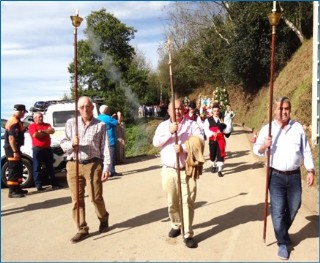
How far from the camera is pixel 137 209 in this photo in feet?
23.8

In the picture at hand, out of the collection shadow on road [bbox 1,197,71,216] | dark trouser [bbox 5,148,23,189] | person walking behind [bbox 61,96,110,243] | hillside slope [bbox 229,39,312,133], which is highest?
hillside slope [bbox 229,39,312,133]

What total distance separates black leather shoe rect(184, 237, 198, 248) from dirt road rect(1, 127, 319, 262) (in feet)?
0.26

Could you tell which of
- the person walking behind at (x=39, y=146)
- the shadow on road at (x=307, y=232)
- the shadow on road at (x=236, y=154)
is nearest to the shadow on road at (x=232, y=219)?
the shadow on road at (x=307, y=232)

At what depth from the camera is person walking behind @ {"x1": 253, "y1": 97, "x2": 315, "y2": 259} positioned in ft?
16.3

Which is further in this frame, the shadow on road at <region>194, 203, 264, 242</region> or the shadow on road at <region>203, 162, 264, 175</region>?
the shadow on road at <region>203, 162, 264, 175</region>

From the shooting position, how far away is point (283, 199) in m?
5.04

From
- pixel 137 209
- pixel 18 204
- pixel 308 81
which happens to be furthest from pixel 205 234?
pixel 308 81

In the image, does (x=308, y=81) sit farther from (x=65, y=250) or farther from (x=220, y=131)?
(x=65, y=250)

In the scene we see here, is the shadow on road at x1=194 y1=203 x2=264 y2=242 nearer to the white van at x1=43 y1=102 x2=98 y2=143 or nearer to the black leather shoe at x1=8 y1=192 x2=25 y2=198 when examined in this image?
the black leather shoe at x1=8 y1=192 x2=25 y2=198

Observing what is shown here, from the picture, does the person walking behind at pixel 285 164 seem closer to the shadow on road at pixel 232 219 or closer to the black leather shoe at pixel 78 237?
the shadow on road at pixel 232 219

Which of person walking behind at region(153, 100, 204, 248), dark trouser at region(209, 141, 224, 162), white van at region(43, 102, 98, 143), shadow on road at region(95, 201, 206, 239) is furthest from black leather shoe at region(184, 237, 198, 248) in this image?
white van at region(43, 102, 98, 143)

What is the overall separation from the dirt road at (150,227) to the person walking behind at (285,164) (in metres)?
0.44

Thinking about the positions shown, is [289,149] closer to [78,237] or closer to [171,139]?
[171,139]

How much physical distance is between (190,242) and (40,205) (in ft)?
12.0
